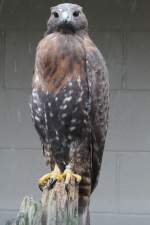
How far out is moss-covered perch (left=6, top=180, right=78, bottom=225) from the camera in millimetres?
3137

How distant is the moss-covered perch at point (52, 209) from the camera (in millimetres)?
3137

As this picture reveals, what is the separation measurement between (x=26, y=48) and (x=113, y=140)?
73 cm

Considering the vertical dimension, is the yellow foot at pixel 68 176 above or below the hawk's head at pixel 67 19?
below

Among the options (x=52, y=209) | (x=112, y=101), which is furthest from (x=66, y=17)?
(x=112, y=101)

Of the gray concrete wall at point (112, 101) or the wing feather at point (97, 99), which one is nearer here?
the wing feather at point (97, 99)

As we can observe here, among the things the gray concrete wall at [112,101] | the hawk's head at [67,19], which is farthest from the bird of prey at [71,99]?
the gray concrete wall at [112,101]

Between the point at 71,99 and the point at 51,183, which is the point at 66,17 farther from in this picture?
the point at 51,183

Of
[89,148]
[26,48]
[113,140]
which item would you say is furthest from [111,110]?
[89,148]

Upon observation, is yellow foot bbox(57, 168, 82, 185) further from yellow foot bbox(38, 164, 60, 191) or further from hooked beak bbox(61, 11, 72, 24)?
hooked beak bbox(61, 11, 72, 24)

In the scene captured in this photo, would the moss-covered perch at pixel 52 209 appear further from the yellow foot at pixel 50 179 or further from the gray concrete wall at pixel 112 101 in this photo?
the gray concrete wall at pixel 112 101

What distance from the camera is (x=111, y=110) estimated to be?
5488 mm

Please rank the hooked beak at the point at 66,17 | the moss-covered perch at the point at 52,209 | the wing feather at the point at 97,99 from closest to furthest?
the moss-covered perch at the point at 52,209, the hooked beak at the point at 66,17, the wing feather at the point at 97,99

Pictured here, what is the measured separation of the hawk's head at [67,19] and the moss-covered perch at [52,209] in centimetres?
55

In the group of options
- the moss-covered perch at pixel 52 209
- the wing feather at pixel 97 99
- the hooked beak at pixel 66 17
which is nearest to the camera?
the moss-covered perch at pixel 52 209
